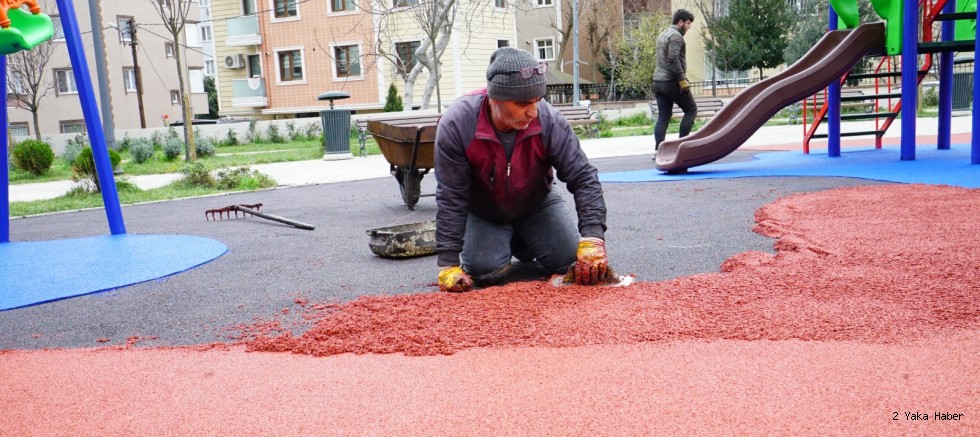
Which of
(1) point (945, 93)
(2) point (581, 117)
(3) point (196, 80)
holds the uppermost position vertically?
(3) point (196, 80)

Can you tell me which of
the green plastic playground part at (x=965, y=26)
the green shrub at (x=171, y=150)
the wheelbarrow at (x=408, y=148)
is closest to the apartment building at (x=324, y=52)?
the green shrub at (x=171, y=150)

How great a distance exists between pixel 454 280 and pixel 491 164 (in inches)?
22.5

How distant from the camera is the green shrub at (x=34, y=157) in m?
14.8

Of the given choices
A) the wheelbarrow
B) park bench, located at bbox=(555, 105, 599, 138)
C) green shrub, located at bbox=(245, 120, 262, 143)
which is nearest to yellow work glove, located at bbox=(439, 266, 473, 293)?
the wheelbarrow

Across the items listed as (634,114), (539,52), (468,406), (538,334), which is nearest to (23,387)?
(468,406)

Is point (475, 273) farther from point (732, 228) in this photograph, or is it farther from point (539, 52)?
point (539, 52)

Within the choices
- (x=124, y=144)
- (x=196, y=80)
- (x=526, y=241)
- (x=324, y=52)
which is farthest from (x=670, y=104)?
(x=196, y=80)

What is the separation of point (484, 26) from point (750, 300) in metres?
27.6

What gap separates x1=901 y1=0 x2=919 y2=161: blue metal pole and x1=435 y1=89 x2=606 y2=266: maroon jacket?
6.47 metres

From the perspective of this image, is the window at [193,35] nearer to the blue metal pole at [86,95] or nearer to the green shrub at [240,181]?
the green shrub at [240,181]

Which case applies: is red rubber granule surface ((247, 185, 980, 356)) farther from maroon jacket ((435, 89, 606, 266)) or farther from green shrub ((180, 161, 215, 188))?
green shrub ((180, 161, 215, 188))

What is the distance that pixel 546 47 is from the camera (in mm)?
40219

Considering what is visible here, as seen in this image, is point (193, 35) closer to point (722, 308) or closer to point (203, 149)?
point (203, 149)

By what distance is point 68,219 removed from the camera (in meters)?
8.52
